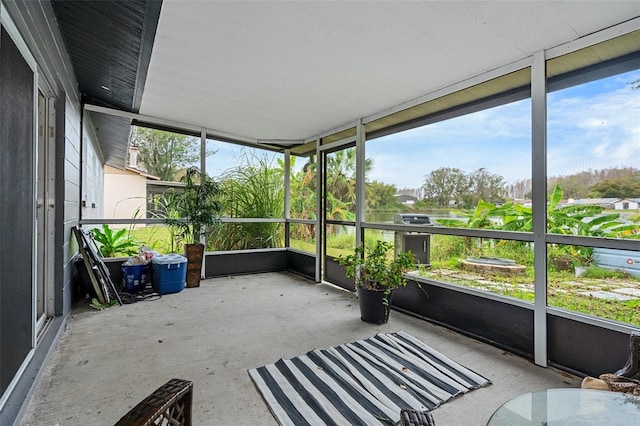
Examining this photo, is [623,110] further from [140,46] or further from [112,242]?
[112,242]

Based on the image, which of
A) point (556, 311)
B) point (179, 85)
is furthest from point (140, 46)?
point (556, 311)

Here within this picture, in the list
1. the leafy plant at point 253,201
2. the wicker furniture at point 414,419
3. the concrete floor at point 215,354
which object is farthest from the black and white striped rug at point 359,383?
the leafy plant at point 253,201

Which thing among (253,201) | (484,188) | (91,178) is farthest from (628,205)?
(91,178)

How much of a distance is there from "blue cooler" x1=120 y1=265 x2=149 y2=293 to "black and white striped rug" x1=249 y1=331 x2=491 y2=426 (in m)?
2.84

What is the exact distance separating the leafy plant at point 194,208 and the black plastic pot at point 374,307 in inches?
108

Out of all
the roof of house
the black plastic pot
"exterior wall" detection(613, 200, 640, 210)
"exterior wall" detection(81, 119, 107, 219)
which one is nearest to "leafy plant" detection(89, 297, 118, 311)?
"exterior wall" detection(81, 119, 107, 219)

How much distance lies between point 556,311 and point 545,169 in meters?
1.14

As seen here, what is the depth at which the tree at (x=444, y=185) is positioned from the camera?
3404 millimetres

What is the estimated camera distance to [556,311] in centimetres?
245

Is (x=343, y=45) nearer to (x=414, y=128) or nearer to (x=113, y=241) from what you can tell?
(x=414, y=128)

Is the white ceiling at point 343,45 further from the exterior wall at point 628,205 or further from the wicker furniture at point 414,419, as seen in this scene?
the wicker furniture at point 414,419

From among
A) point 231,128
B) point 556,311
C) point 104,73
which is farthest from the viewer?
point 231,128

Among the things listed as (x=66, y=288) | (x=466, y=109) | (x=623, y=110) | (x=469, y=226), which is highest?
(x=466, y=109)

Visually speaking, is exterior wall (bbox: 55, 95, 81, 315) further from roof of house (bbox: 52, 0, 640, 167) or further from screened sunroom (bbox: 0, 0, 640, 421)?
roof of house (bbox: 52, 0, 640, 167)
